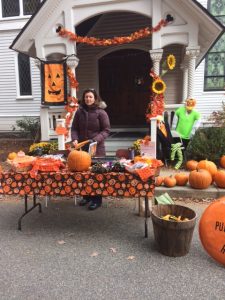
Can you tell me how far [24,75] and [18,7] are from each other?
3.07 metres

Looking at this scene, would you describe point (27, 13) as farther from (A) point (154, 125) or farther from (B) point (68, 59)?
(A) point (154, 125)

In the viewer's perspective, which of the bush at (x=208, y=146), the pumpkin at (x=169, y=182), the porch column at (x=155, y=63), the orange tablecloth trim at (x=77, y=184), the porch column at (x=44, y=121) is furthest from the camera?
the porch column at (x=44, y=121)

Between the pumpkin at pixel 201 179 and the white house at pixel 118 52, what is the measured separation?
121 inches

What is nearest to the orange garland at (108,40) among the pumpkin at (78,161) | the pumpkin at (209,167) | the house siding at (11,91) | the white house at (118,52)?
the white house at (118,52)

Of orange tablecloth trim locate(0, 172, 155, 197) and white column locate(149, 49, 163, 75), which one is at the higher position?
white column locate(149, 49, 163, 75)

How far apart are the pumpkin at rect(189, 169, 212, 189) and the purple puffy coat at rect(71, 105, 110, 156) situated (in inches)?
70.6

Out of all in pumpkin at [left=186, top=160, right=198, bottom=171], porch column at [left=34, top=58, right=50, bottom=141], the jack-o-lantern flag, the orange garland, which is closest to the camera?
pumpkin at [left=186, top=160, right=198, bottom=171]

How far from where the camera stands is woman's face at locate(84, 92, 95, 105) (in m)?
4.17

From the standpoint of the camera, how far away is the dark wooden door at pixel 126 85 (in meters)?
10.6

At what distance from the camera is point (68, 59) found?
747 centimetres

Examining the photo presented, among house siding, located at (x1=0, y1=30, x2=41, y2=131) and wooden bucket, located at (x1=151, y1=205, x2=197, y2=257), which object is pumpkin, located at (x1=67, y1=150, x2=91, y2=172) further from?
house siding, located at (x1=0, y1=30, x2=41, y2=131)

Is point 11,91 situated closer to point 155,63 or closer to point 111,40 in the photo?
point 111,40

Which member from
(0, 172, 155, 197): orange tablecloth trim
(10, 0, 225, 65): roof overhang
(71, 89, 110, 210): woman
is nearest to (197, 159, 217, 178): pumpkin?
(71, 89, 110, 210): woman

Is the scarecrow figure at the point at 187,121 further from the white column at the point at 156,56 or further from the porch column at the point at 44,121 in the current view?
the porch column at the point at 44,121
